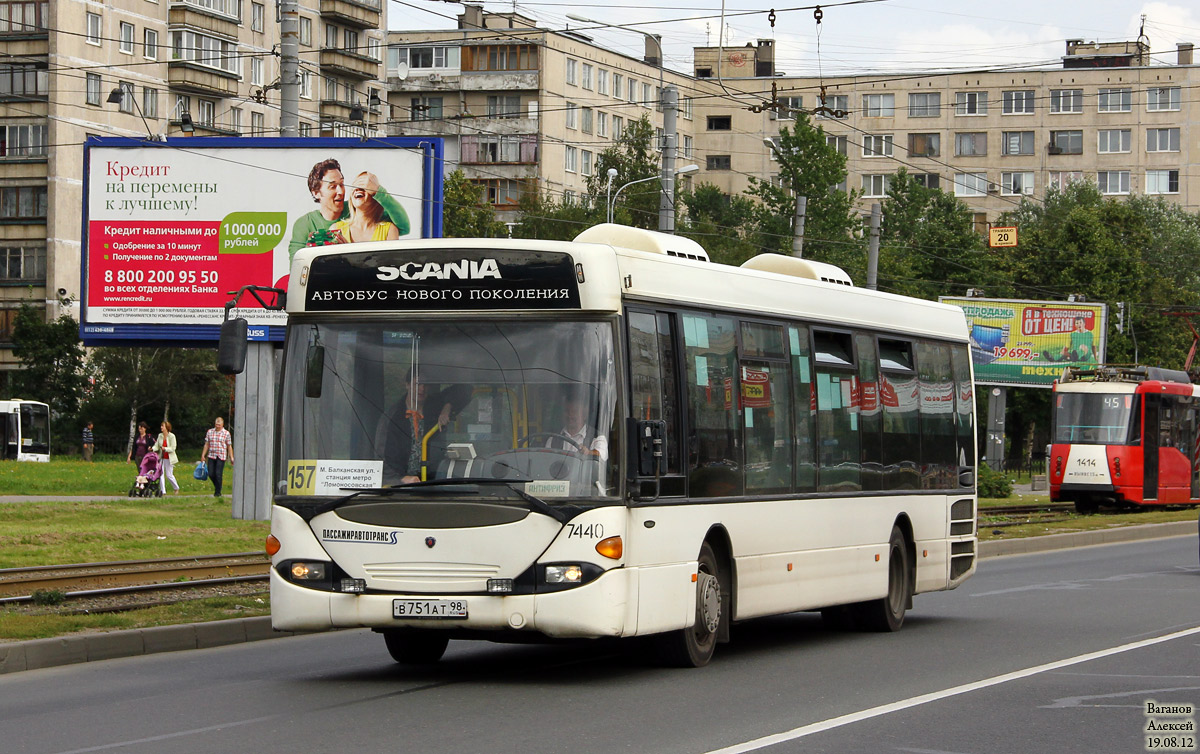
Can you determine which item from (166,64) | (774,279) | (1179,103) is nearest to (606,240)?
(774,279)

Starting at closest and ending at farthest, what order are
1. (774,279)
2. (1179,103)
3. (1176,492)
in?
(774,279)
(1176,492)
(1179,103)

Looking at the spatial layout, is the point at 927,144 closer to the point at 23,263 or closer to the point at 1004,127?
the point at 1004,127

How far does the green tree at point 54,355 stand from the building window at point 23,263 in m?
4.07

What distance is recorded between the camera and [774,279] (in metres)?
13.6

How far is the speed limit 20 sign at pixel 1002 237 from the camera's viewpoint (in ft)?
274

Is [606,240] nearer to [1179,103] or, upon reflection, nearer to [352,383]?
[352,383]

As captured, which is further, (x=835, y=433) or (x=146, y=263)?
(x=146, y=263)

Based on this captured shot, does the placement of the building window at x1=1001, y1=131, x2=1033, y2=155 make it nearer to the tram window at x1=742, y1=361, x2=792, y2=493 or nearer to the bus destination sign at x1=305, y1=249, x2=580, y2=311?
the tram window at x1=742, y1=361, x2=792, y2=493

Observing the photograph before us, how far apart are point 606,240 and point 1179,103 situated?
104 m

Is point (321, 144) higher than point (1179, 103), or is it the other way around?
point (1179, 103)

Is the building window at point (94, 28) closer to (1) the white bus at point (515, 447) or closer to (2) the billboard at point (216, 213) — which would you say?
(2) the billboard at point (216, 213)

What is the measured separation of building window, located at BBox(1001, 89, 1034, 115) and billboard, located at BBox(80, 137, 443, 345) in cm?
8622

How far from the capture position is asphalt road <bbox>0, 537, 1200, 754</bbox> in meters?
8.75

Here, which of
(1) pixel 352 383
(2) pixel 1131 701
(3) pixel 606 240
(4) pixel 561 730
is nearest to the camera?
(4) pixel 561 730
